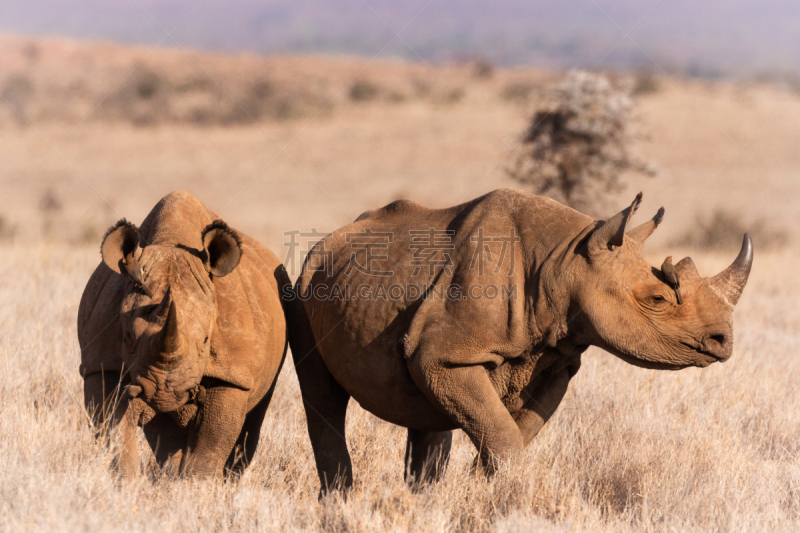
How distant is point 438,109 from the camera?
46594mm

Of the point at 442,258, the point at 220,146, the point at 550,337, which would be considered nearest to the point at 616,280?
the point at 550,337

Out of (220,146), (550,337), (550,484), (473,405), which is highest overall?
(220,146)

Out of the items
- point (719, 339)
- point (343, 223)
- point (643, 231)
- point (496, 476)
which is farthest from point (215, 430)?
point (343, 223)

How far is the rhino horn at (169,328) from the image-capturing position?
4145mm

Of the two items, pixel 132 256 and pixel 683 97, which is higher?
pixel 683 97

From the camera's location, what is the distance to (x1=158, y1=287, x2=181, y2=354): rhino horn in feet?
13.6

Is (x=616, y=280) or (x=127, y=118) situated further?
(x=127, y=118)

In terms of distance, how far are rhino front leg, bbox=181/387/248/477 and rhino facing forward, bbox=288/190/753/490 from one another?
0.65 metres

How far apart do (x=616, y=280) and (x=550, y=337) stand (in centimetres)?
47

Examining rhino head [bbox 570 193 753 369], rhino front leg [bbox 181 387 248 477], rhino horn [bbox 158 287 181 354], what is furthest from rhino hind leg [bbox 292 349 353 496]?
rhino head [bbox 570 193 753 369]

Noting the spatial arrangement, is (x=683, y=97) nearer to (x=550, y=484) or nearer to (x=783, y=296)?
(x=783, y=296)

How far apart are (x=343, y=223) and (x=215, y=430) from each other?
21.9 m

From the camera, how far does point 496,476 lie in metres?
4.62

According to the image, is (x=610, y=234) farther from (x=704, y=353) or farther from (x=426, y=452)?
(x=426, y=452)
